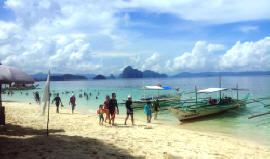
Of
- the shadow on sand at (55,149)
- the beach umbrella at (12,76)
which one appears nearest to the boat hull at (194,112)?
the shadow on sand at (55,149)

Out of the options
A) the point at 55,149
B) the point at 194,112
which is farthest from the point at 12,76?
the point at 194,112

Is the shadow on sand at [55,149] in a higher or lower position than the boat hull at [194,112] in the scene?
higher

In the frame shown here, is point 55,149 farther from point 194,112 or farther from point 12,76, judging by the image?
point 194,112

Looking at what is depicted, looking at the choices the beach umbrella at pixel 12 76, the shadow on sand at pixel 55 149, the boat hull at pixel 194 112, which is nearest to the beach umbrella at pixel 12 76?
the beach umbrella at pixel 12 76

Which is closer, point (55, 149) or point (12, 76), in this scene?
point (55, 149)

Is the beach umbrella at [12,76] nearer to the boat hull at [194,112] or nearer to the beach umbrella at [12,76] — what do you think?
the beach umbrella at [12,76]

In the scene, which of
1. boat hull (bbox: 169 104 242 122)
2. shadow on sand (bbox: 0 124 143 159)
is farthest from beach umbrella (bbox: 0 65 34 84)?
boat hull (bbox: 169 104 242 122)

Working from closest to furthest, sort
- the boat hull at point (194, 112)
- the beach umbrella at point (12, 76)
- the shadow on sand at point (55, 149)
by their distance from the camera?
the shadow on sand at point (55, 149), the beach umbrella at point (12, 76), the boat hull at point (194, 112)

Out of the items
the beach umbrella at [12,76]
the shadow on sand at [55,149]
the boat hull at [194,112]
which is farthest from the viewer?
the boat hull at [194,112]

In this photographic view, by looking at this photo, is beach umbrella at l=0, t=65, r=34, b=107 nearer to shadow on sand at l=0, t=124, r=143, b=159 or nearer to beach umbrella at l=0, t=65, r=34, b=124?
beach umbrella at l=0, t=65, r=34, b=124

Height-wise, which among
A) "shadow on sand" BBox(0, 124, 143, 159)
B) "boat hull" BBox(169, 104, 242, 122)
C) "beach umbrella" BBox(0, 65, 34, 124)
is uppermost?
"beach umbrella" BBox(0, 65, 34, 124)

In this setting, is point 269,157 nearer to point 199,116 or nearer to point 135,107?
point 199,116

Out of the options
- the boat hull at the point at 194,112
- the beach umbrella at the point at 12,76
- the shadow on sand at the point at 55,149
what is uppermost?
the beach umbrella at the point at 12,76

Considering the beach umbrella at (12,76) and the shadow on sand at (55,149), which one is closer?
the shadow on sand at (55,149)
